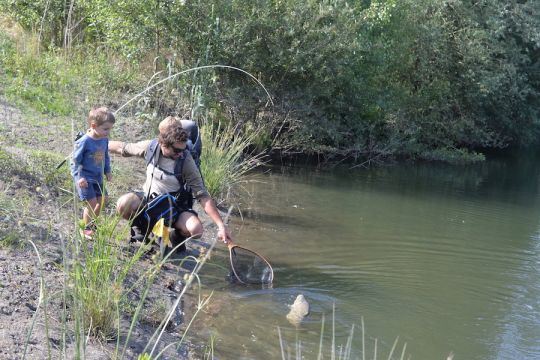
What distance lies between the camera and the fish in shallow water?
624 cm

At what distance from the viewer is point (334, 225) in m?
10.4

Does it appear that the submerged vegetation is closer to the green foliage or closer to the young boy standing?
the young boy standing

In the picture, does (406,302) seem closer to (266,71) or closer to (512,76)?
(266,71)

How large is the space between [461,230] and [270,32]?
5672mm

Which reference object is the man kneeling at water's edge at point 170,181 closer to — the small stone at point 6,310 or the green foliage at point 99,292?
the green foliage at point 99,292

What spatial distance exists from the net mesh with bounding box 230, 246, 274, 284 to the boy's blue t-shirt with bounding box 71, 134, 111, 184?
1.57m

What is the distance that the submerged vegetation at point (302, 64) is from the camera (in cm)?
1313

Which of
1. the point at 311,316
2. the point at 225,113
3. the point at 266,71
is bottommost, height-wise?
the point at 311,316

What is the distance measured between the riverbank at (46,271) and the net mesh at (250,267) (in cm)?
52

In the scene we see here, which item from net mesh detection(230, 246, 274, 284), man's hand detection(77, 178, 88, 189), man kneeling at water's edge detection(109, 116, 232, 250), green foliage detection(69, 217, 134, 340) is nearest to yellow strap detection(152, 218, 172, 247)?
man kneeling at water's edge detection(109, 116, 232, 250)

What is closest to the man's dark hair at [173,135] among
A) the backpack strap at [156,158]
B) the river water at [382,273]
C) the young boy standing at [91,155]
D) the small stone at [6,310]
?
the backpack strap at [156,158]

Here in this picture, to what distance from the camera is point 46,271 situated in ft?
17.5

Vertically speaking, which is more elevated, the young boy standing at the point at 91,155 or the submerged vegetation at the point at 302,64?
the submerged vegetation at the point at 302,64

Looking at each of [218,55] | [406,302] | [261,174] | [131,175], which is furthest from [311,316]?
[218,55]
